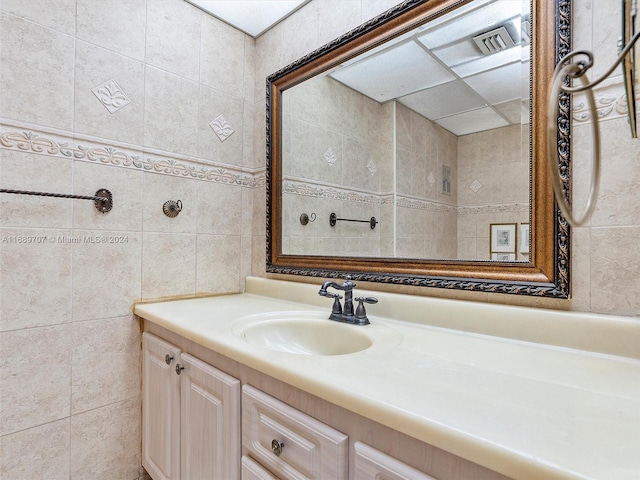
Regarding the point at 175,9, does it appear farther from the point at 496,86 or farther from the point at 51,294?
the point at 496,86

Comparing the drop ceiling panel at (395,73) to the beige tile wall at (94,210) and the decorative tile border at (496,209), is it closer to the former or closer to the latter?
the decorative tile border at (496,209)

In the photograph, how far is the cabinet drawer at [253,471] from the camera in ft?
2.67

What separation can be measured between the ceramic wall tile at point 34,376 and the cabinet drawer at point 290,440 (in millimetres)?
846

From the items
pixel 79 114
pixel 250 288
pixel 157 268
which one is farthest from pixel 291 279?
pixel 79 114

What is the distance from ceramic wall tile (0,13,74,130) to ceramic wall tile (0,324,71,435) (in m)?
0.76

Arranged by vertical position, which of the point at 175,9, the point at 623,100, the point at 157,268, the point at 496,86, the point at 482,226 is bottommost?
the point at 157,268

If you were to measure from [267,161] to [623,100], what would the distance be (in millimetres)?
1352

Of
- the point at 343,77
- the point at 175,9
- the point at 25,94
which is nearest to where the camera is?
the point at 25,94

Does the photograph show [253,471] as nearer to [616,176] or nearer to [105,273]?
[105,273]

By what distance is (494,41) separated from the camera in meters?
1.03

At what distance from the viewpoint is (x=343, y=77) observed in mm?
1447

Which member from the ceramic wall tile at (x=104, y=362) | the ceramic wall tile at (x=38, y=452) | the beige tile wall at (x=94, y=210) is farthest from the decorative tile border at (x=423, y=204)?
the ceramic wall tile at (x=38, y=452)

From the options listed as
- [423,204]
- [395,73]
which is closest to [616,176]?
[423,204]

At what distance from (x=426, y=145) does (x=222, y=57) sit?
3.86ft
